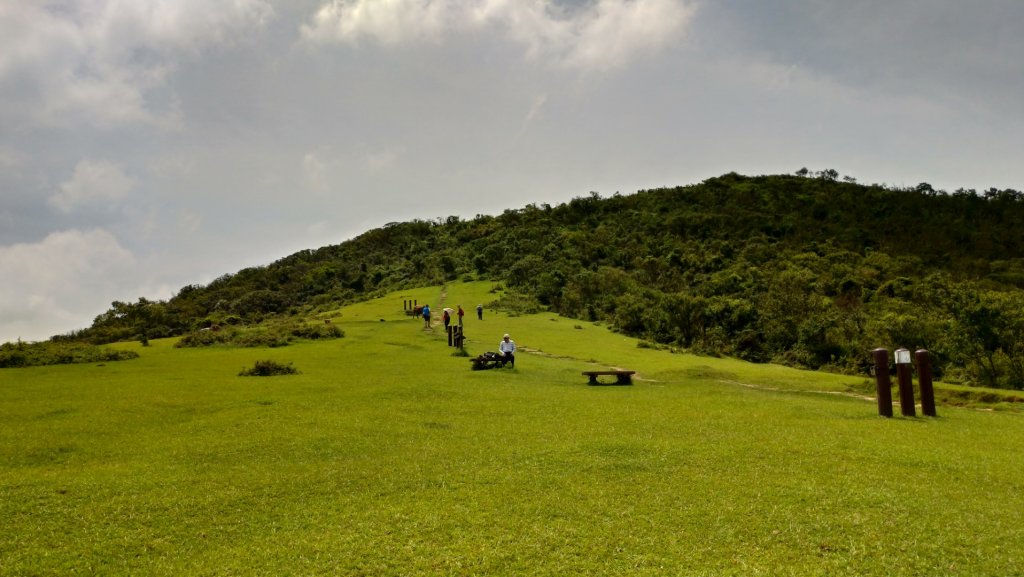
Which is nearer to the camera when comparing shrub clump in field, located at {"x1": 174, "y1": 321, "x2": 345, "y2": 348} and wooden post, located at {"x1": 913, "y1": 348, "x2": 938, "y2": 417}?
wooden post, located at {"x1": 913, "y1": 348, "x2": 938, "y2": 417}

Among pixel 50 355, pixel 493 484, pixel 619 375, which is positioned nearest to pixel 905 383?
pixel 619 375

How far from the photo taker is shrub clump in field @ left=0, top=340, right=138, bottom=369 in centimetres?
2541

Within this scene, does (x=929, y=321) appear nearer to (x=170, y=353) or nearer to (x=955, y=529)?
(x=955, y=529)

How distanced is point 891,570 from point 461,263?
9170 cm

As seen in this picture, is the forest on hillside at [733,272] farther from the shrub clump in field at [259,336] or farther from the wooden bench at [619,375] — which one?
the shrub clump in field at [259,336]

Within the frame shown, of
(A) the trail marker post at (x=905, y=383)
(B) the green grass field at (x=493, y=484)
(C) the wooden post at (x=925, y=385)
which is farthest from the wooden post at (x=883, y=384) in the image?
(C) the wooden post at (x=925, y=385)

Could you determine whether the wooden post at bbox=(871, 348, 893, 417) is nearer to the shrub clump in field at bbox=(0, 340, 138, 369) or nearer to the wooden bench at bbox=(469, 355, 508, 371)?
the wooden bench at bbox=(469, 355, 508, 371)

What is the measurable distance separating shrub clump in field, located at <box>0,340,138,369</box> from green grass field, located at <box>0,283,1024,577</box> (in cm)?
859

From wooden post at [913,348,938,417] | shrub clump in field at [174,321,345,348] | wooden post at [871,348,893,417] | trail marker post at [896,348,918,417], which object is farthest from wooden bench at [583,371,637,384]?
shrub clump in field at [174,321,345,348]

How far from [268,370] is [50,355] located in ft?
39.1

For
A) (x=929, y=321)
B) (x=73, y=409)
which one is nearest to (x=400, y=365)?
(x=73, y=409)

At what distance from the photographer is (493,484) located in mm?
9570

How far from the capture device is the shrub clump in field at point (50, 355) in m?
25.4

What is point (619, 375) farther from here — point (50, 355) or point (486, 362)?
point (50, 355)
